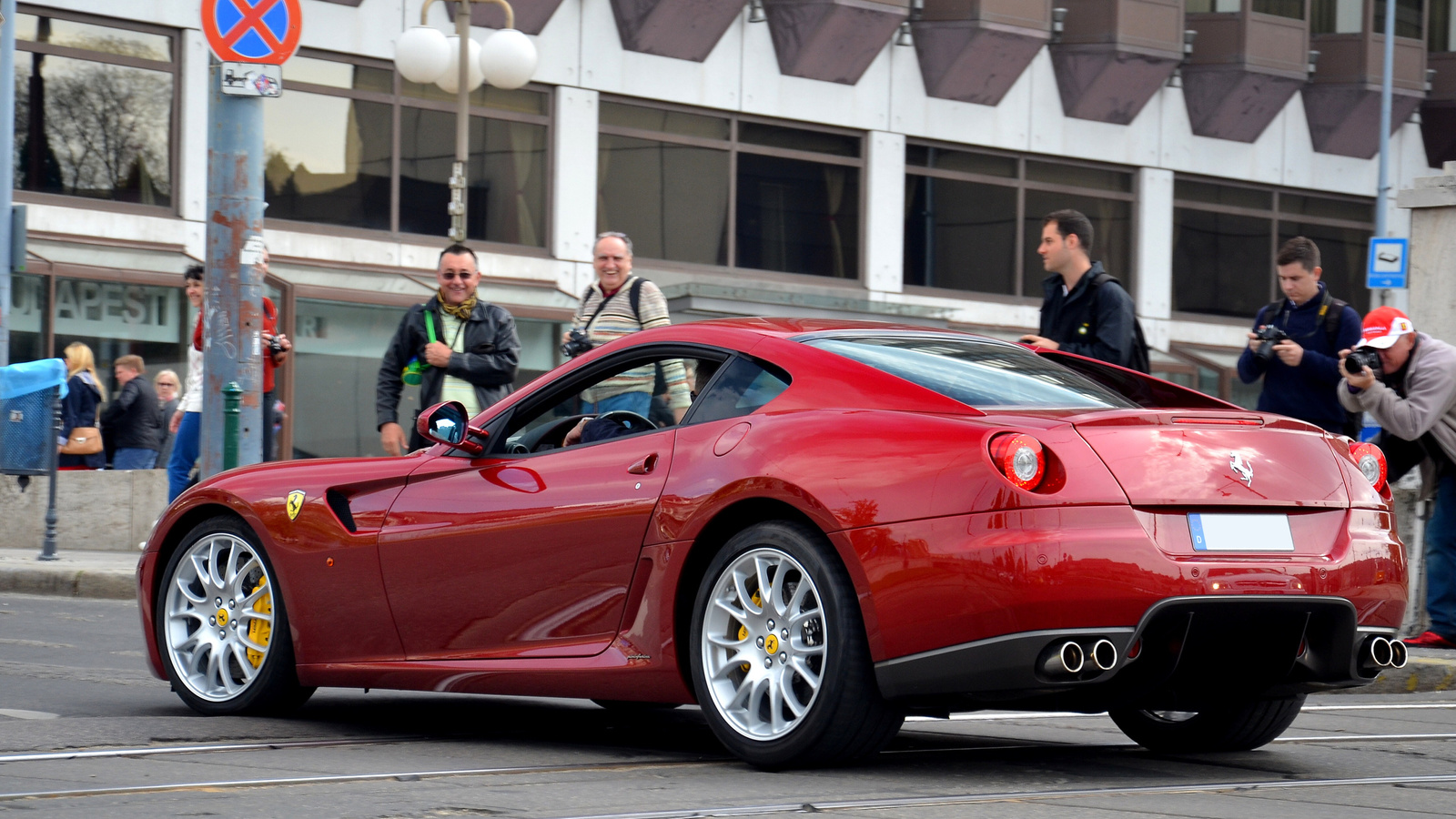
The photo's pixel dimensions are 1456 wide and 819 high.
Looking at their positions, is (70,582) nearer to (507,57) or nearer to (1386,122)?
(507,57)

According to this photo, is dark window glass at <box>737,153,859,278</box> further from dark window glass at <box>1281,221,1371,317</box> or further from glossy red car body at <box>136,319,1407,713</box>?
glossy red car body at <box>136,319,1407,713</box>

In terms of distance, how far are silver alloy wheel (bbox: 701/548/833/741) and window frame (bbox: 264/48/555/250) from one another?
16.4m

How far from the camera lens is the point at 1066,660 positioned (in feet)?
16.2

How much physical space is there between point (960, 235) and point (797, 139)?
116 inches

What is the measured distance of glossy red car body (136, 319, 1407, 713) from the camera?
4957mm

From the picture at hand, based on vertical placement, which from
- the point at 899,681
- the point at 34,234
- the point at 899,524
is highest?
the point at 34,234

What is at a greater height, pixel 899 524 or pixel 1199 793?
pixel 899 524

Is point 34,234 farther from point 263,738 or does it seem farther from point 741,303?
point 263,738

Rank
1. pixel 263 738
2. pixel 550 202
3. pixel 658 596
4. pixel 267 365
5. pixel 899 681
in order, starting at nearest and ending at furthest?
pixel 899 681 → pixel 658 596 → pixel 263 738 → pixel 267 365 → pixel 550 202

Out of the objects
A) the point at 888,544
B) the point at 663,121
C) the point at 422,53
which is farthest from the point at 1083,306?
the point at 663,121

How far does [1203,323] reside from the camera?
1139 inches

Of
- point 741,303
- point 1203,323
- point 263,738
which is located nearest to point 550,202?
point 741,303

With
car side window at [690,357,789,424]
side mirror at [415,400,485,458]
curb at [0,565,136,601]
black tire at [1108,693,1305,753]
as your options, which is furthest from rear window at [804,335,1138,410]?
curb at [0,565,136,601]

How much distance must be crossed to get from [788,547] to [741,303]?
18.5m
